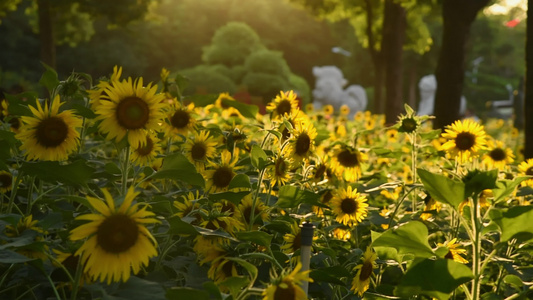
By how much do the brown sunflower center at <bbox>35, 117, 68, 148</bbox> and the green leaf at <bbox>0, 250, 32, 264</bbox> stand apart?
55cm

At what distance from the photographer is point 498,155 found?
13.8ft

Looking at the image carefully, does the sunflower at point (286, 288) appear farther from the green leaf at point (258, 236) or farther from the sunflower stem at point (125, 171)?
the sunflower stem at point (125, 171)

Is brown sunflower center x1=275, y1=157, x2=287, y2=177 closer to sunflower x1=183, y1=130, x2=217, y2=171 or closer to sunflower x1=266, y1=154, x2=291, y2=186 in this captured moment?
sunflower x1=266, y1=154, x2=291, y2=186

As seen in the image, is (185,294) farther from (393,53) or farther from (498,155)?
(393,53)

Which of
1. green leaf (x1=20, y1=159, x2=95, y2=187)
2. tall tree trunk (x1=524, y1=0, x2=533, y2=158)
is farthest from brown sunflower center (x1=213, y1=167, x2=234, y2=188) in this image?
tall tree trunk (x1=524, y1=0, x2=533, y2=158)

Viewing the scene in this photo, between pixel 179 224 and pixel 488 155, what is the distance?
9.69 ft

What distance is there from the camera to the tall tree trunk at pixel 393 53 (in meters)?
14.5

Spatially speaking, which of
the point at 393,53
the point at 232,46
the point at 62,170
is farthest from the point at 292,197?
the point at 232,46

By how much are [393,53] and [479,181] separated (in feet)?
45.2

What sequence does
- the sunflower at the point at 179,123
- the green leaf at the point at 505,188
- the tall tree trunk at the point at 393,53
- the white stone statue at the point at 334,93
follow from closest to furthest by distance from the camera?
the green leaf at the point at 505,188
the sunflower at the point at 179,123
the tall tree trunk at the point at 393,53
the white stone statue at the point at 334,93

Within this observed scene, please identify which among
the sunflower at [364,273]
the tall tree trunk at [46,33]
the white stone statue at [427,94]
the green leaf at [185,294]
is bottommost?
the green leaf at [185,294]

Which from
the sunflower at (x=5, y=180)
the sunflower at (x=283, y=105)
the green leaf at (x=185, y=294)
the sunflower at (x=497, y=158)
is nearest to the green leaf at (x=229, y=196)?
the green leaf at (x=185, y=294)

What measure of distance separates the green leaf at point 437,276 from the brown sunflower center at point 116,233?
0.69m

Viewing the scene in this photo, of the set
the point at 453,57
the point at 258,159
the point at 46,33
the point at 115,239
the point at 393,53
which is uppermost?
the point at 393,53
